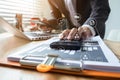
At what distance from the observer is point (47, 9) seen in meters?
2.36

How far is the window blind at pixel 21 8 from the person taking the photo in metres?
1.50

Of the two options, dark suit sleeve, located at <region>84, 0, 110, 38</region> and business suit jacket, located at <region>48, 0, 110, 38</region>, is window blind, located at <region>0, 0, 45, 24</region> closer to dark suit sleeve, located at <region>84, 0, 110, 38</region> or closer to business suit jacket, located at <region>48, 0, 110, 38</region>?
business suit jacket, located at <region>48, 0, 110, 38</region>

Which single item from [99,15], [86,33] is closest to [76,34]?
[86,33]

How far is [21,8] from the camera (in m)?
1.82

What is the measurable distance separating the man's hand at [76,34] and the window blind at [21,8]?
0.84 metres

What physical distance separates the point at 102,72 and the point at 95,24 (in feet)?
1.86

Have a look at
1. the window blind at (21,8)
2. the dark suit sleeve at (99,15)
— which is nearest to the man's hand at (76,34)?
the dark suit sleeve at (99,15)

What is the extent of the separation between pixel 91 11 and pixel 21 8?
88 centimetres

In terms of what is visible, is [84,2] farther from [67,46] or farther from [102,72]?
[102,72]

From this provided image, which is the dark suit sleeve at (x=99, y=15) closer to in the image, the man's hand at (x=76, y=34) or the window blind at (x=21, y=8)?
the man's hand at (x=76, y=34)

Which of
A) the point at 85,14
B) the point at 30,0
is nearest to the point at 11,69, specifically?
the point at 85,14

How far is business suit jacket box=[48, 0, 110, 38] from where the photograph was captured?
0.92m

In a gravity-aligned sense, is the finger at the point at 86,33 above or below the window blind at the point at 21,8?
below

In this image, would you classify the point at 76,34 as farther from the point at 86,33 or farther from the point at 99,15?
the point at 99,15
